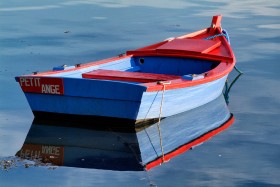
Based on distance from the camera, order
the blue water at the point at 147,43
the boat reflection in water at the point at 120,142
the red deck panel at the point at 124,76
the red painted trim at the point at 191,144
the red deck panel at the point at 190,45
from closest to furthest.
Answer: the blue water at the point at 147,43
the red painted trim at the point at 191,144
the boat reflection in water at the point at 120,142
the red deck panel at the point at 124,76
the red deck panel at the point at 190,45

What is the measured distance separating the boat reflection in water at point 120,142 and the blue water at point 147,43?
0.76 ft

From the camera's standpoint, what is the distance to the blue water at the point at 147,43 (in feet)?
33.7

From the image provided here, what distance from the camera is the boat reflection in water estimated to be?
432 inches

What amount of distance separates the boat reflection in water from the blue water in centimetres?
23

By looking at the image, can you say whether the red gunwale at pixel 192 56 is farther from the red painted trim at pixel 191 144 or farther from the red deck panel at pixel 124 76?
the red painted trim at pixel 191 144

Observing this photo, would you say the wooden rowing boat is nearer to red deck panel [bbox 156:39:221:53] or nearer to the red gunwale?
the red gunwale

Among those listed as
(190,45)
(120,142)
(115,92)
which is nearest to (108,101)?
(115,92)

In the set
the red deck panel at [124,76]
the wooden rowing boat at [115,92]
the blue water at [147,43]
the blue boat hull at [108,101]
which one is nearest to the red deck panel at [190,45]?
the wooden rowing boat at [115,92]

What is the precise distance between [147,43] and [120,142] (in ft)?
29.3

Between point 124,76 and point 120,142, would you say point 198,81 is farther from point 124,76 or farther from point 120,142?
point 120,142

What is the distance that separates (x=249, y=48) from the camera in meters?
20.2

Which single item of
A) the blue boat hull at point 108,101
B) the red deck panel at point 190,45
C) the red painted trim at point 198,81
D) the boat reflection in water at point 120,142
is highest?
the red deck panel at point 190,45

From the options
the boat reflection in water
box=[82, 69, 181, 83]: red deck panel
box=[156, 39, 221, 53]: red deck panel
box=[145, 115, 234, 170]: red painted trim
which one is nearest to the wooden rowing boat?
box=[82, 69, 181, 83]: red deck panel

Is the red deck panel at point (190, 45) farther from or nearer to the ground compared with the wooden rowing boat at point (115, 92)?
farther from the ground
